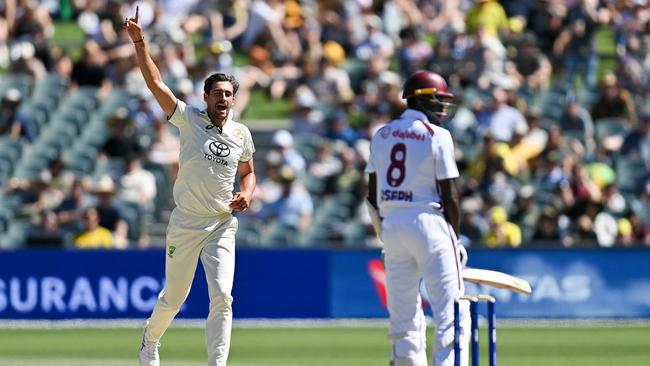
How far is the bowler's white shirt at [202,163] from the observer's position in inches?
396

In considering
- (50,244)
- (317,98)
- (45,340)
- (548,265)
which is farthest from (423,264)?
(317,98)

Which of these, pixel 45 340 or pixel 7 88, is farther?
pixel 7 88

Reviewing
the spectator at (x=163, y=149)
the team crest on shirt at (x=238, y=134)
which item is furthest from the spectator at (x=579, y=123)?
the team crest on shirt at (x=238, y=134)

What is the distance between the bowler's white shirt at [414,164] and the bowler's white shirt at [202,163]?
1462mm

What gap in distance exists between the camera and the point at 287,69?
21.8 m

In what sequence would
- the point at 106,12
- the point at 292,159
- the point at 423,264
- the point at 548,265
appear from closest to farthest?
the point at 423,264, the point at 548,265, the point at 292,159, the point at 106,12

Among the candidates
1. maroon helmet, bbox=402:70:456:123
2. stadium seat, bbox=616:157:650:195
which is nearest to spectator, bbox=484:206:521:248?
stadium seat, bbox=616:157:650:195

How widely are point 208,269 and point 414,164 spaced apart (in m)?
1.85

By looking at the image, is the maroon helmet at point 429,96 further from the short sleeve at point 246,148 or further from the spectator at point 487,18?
the spectator at point 487,18

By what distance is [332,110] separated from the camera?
2081 centimetres

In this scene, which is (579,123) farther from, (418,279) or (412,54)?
(418,279)

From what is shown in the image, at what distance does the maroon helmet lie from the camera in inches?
360

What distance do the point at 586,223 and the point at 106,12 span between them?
332 inches

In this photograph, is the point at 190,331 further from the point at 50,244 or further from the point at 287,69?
the point at 287,69
